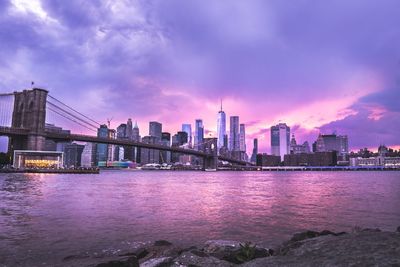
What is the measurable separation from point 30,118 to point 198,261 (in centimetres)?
10424

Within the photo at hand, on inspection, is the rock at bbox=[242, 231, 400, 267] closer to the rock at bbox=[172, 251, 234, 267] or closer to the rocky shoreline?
the rocky shoreline

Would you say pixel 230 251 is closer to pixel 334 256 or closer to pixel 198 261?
pixel 198 261

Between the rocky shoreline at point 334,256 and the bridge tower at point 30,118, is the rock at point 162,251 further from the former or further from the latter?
the bridge tower at point 30,118

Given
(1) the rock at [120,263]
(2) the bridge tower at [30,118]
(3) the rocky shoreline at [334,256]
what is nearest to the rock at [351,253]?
(3) the rocky shoreline at [334,256]

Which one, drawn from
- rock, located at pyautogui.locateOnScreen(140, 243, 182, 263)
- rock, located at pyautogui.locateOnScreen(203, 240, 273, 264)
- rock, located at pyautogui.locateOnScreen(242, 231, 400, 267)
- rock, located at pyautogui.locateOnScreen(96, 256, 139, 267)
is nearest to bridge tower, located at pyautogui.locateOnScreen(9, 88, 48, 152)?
rock, located at pyautogui.locateOnScreen(140, 243, 182, 263)

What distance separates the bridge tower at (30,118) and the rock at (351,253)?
335ft

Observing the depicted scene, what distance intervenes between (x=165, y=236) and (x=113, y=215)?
6.73 m

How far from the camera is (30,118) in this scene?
99.9 meters

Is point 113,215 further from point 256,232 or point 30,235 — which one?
point 256,232

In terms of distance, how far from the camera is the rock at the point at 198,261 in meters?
7.32

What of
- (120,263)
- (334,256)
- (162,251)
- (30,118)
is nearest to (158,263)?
(120,263)

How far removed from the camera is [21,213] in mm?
20156

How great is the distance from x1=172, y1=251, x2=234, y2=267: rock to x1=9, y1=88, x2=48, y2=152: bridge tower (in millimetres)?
99217

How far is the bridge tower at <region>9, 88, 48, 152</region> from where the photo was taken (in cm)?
9756
